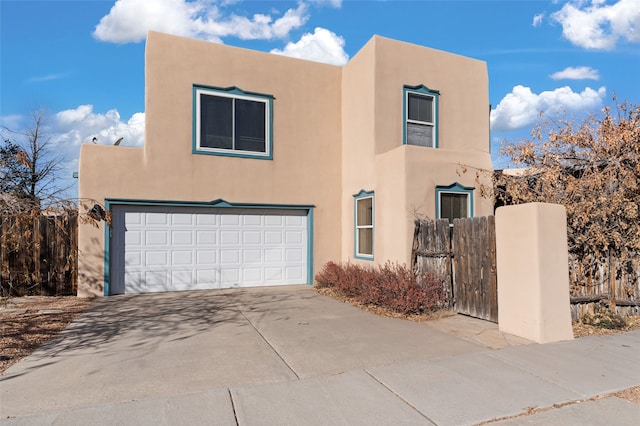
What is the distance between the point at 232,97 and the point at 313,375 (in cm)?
892

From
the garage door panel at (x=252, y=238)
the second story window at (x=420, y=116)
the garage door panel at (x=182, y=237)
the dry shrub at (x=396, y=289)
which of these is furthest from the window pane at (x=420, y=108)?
the garage door panel at (x=182, y=237)

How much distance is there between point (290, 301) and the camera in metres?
10.0

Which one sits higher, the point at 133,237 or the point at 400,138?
the point at 400,138

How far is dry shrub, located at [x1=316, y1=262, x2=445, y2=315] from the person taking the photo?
27.2 feet

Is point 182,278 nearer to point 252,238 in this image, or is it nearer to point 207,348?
point 252,238

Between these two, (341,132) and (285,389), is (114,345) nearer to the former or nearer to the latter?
(285,389)

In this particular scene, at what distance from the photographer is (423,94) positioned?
11945 mm

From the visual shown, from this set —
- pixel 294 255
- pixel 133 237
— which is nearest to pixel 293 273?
pixel 294 255

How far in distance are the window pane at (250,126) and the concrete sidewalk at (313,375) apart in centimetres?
579

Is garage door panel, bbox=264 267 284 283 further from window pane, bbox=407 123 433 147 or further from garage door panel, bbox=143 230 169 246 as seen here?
window pane, bbox=407 123 433 147

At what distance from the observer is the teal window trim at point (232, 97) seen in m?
11.5

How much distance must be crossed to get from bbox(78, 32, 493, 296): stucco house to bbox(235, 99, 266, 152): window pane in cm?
Result: 3

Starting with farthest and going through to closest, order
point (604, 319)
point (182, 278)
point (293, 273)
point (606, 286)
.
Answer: point (293, 273), point (182, 278), point (606, 286), point (604, 319)

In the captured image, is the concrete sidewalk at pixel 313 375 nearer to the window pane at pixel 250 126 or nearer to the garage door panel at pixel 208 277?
the garage door panel at pixel 208 277
